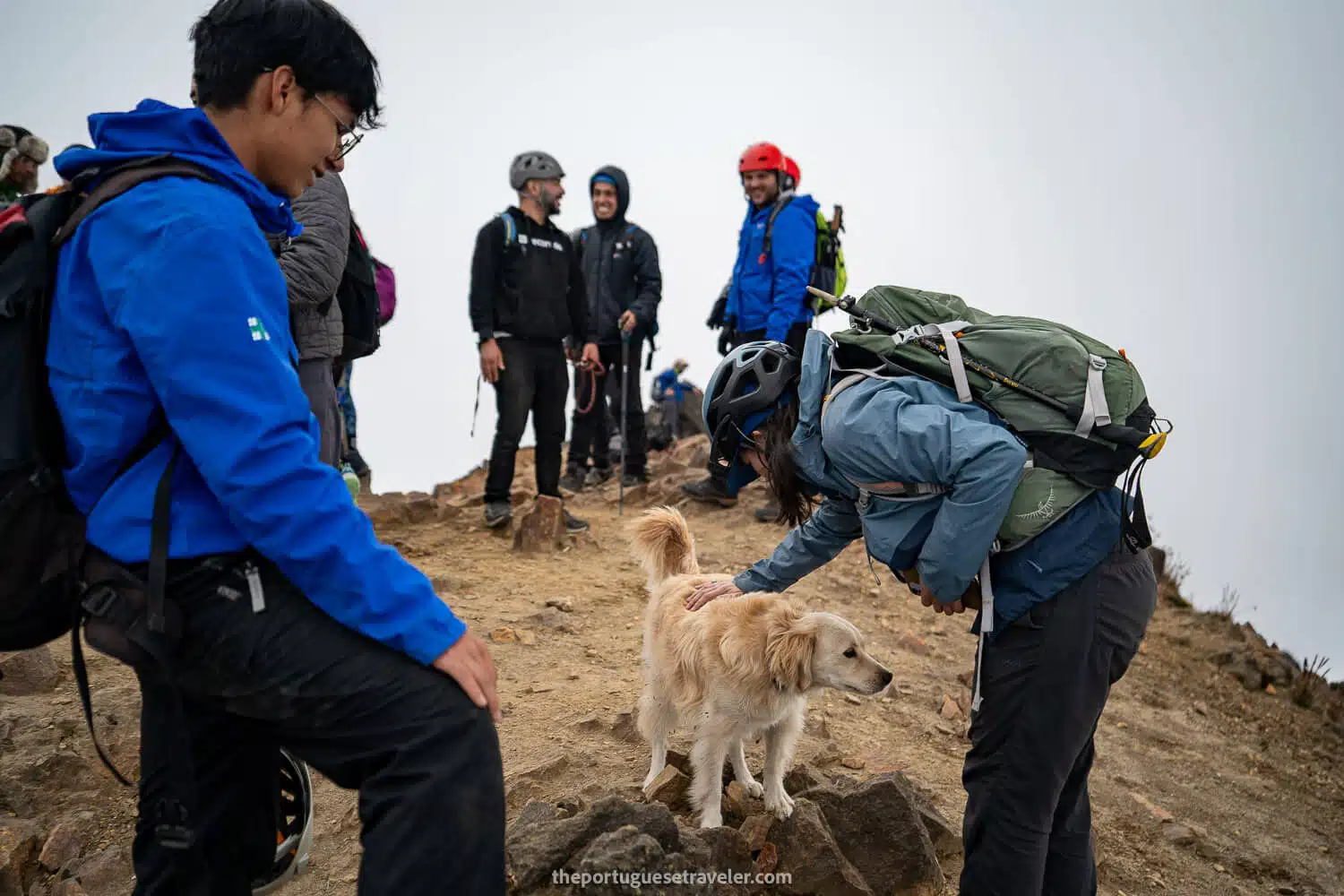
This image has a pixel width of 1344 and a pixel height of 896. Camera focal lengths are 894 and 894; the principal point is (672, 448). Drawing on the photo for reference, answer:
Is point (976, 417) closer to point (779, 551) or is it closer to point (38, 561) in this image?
point (779, 551)

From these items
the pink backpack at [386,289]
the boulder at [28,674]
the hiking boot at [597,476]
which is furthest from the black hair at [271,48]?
the hiking boot at [597,476]

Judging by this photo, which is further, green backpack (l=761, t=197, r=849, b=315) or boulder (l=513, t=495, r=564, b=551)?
boulder (l=513, t=495, r=564, b=551)

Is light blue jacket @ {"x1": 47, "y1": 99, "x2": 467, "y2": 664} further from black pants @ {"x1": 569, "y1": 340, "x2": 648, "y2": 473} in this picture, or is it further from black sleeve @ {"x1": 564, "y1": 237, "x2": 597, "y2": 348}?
black pants @ {"x1": 569, "y1": 340, "x2": 648, "y2": 473}

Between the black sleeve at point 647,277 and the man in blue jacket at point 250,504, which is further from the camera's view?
the black sleeve at point 647,277

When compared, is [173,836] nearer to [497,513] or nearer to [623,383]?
[497,513]

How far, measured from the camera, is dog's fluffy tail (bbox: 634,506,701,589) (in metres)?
4.75

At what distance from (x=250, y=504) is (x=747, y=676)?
8.96 ft

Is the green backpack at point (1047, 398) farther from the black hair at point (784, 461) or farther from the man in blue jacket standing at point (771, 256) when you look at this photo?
the man in blue jacket standing at point (771, 256)

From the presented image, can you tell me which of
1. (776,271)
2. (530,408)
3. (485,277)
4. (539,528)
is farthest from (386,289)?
(776,271)

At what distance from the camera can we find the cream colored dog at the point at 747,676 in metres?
3.98

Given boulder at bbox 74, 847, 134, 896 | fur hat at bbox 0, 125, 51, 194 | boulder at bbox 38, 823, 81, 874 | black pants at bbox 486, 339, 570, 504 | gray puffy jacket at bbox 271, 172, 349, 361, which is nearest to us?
boulder at bbox 74, 847, 134, 896

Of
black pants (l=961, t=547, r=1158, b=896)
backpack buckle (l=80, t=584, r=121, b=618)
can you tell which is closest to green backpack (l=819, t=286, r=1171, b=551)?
black pants (l=961, t=547, r=1158, b=896)

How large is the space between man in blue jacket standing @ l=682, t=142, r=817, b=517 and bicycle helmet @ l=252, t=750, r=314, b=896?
16.0ft

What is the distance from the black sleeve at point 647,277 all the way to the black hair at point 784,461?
6.69m
